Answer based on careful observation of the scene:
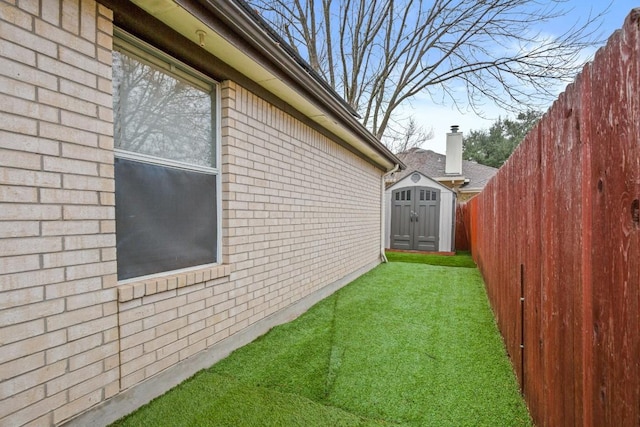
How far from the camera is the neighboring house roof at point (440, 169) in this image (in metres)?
17.6

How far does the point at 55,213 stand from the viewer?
71.2 inches

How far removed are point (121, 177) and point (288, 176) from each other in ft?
7.32

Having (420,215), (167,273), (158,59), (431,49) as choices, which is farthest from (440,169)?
(167,273)

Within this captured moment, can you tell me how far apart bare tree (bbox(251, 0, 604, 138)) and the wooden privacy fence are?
10.6 m

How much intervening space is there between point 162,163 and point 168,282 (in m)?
0.96

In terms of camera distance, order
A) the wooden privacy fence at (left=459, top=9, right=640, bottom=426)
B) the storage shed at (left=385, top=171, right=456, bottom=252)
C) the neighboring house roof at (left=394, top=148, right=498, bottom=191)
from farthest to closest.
Answer: 1. the neighboring house roof at (left=394, top=148, right=498, bottom=191)
2. the storage shed at (left=385, top=171, right=456, bottom=252)
3. the wooden privacy fence at (left=459, top=9, right=640, bottom=426)

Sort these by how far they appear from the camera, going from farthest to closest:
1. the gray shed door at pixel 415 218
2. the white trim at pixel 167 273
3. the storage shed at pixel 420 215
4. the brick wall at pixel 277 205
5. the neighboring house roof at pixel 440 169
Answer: the neighboring house roof at pixel 440 169 < the gray shed door at pixel 415 218 < the storage shed at pixel 420 215 < the brick wall at pixel 277 205 < the white trim at pixel 167 273

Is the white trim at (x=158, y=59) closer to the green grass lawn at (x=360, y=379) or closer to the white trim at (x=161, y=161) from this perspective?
the white trim at (x=161, y=161)

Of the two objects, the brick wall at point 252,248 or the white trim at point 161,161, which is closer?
the white trim at point 161,161

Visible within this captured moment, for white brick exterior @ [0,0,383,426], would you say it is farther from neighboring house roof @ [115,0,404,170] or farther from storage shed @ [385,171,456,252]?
storage shed @ [385,171,456,252]

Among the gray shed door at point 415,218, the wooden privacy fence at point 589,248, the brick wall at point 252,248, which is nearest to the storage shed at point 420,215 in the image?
the gray shed door at point 415,218

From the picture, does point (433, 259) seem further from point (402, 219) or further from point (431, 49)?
point (431, 49)

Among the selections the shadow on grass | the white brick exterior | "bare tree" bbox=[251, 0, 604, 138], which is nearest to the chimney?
"bare tree" bbox=[251, 0, 604, 138]

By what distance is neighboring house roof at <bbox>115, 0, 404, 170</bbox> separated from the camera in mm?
2260
